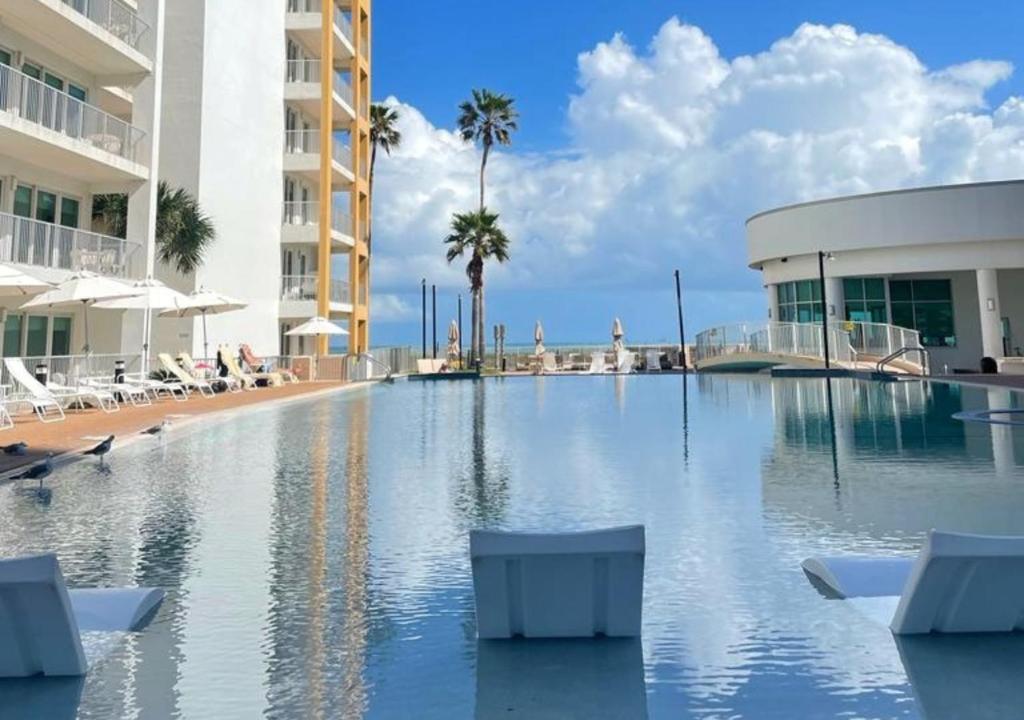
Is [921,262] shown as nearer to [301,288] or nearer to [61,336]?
[301,288]

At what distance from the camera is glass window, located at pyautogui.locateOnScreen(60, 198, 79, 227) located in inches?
796

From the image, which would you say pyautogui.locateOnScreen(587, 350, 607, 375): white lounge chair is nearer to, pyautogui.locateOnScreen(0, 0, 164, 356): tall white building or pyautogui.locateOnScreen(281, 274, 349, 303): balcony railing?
pyautogui.locateOnScreen(281, 274, 349, 303): balcony railing

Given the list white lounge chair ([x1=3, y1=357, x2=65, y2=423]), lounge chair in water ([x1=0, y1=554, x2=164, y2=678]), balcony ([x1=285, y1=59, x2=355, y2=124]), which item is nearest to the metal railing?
balcony ([x1=285, y1=59, x2=355, y2=124])

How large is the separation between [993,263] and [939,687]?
3293 centimetres

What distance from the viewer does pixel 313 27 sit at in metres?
30.6

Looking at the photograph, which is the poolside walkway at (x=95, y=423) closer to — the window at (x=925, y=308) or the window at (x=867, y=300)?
the window at (x=867, y=300)

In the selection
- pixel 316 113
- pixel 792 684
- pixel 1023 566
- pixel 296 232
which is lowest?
pixel 792 684

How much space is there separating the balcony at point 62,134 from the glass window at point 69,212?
2.96 ft

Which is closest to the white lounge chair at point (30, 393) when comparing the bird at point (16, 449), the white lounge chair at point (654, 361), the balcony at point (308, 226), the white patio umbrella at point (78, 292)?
the white patio umbrella at point (78, 292)

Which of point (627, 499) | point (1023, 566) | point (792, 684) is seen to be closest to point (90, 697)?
point (792, 684)

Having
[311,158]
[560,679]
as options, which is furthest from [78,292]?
[311,158]

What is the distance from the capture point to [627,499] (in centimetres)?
669

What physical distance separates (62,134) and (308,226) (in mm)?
13098

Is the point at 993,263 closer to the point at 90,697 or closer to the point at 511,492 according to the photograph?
the point at 511,492
